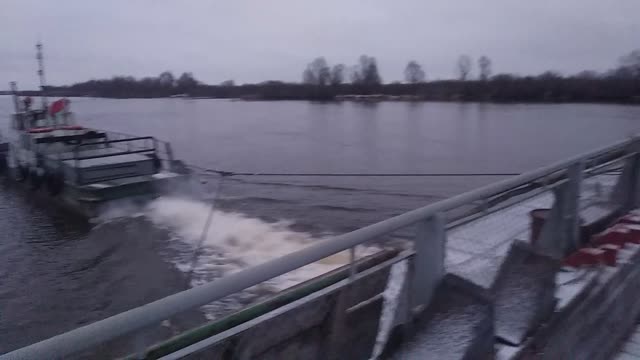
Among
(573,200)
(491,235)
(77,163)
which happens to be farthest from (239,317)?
(77,163)

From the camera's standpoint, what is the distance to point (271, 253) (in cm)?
1057

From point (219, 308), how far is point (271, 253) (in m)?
2.83

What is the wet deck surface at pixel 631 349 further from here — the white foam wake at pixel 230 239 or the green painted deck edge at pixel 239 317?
the white foam wake at pixel 230 239

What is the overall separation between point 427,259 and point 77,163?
1318 centimetres

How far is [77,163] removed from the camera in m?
14.0

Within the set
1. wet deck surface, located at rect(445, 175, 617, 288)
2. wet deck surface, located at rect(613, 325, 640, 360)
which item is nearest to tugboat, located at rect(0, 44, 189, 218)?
wet deck surface, located at rect(445, 175, 617, 288)

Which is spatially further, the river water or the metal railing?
the river water

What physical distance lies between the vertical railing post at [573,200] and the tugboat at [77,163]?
12003 mm

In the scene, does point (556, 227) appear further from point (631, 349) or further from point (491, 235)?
point (631, 349)

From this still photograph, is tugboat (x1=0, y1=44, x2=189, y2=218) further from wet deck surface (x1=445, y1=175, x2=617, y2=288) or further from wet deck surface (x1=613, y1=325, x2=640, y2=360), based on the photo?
wet deck surface (x1=613, y1=325, x2=640, y2=360)

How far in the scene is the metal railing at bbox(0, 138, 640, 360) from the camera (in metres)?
1.37

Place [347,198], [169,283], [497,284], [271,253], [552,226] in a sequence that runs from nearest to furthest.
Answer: [497,284] → [552,226] → [169,283] → [271,253] → [347,198]

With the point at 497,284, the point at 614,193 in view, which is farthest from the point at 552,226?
the point at 614,193

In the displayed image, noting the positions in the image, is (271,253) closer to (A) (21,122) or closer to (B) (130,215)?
(B) (130,215)
